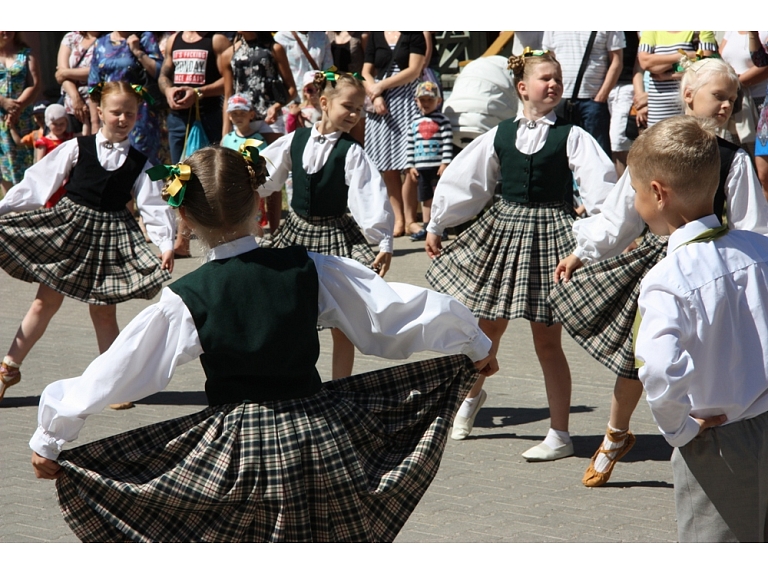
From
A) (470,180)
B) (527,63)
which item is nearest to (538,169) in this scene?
(470,180)

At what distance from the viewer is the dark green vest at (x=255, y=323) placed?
2934 millimetres

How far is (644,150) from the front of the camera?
282 cm

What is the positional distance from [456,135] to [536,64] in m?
4.85

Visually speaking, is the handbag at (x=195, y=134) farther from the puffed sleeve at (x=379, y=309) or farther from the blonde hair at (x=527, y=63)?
the puffed sleeve at (x=379, y=309)

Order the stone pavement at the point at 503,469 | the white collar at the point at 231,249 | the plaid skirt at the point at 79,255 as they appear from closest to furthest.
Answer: the white collar at the point at 231,249
the stone pavement at the point at 503,469
the plaid skirt at the point at 79,255

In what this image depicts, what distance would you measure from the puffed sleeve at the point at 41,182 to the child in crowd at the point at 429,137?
4363 mm

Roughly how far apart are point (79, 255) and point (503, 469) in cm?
267

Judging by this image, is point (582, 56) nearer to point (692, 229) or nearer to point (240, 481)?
point (692, 229)

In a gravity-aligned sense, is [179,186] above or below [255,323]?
above

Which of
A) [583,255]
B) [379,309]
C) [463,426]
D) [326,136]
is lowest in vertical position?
[463,426]

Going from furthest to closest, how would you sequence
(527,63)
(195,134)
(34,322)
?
(195,134) < (34,322) < (527,63)

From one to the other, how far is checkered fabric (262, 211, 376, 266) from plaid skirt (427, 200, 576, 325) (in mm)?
469

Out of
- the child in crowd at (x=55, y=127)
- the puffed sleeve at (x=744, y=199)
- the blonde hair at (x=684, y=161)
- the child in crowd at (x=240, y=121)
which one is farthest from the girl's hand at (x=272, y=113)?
the blonde hair at (x=684, y=161)

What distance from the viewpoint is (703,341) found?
2648mm
